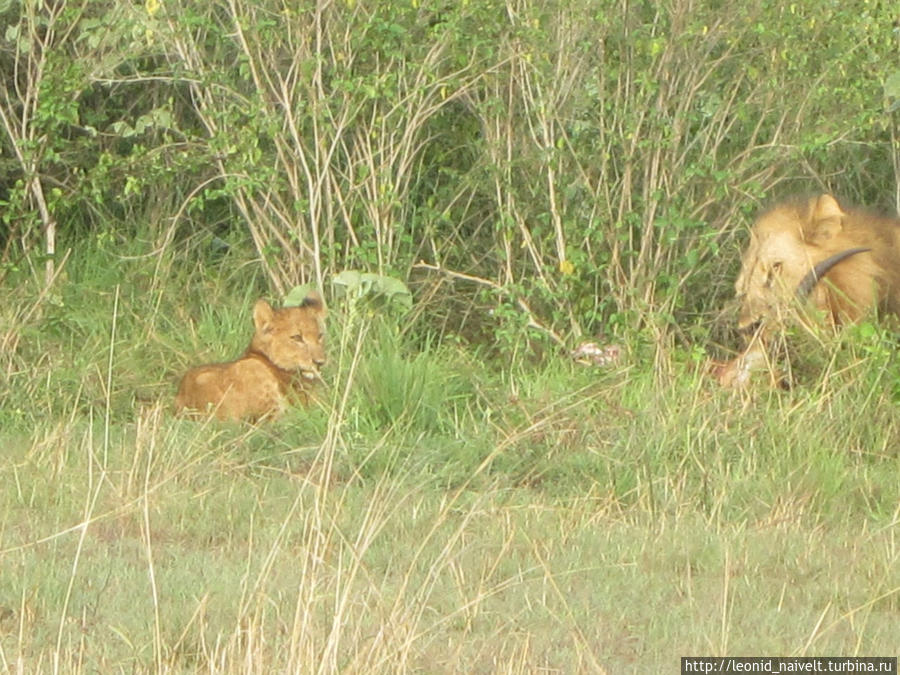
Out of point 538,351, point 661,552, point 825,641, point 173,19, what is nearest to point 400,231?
point 538,351

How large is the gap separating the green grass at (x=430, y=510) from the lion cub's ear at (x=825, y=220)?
731 millimetres

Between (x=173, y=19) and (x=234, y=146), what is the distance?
602 millimetres

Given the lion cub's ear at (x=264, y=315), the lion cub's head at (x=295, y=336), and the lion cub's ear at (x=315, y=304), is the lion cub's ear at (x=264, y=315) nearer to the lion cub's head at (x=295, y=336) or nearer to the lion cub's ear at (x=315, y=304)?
the lion cub's head at (x=295, y=336)

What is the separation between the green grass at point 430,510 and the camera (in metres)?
4.40

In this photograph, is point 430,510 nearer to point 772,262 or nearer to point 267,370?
point 267,370

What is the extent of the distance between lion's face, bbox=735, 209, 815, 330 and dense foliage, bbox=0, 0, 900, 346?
0.63ft

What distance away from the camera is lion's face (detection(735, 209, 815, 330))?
7.74 metres

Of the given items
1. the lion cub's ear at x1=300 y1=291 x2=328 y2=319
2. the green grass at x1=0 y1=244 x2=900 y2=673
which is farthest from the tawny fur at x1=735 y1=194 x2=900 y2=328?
the lion cub's ear at x1=300 y1=291 x2=328 y2=319

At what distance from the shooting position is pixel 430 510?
18.7ft

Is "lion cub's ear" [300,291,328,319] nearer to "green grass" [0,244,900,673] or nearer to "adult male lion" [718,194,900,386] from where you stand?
"green grass" [0,244,900,673]

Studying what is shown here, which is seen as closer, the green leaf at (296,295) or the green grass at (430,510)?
the green grass at (430,510)

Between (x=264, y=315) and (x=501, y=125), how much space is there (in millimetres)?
1420

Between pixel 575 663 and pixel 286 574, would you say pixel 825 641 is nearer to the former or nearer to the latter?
pixel 575 663

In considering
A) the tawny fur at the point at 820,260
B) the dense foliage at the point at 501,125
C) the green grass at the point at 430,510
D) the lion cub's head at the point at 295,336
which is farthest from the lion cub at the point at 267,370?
the tawny fur at the point at 820,260
